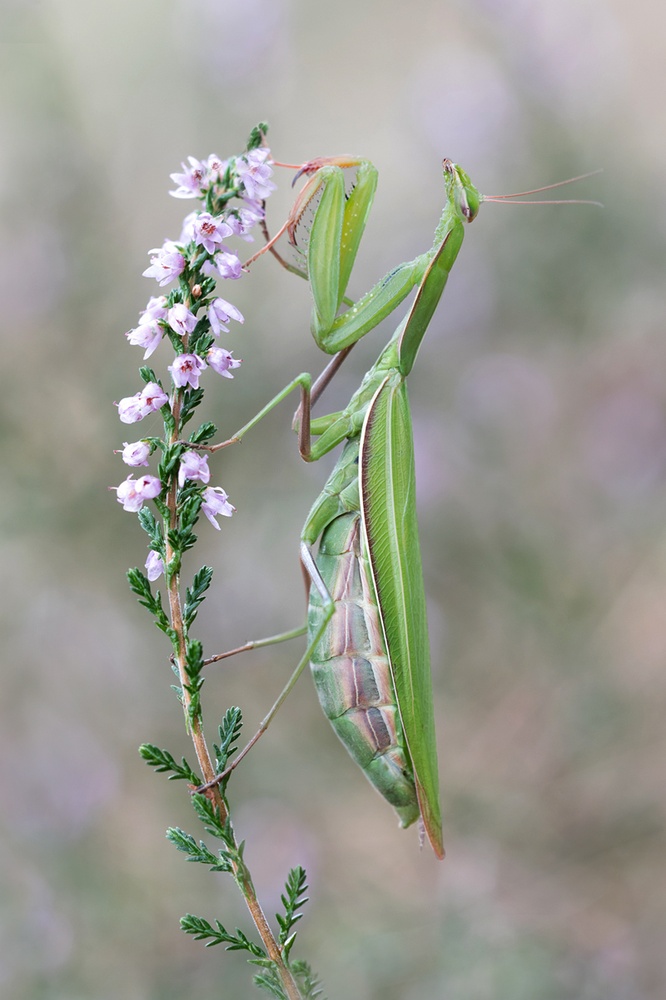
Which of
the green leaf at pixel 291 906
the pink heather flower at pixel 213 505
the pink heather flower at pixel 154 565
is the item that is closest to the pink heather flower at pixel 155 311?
the pink heather flower at pixel 213 505

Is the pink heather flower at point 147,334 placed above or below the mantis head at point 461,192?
below

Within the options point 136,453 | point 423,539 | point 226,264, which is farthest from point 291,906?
point 423,539

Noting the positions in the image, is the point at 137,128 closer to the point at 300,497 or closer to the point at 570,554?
the point at 300,497

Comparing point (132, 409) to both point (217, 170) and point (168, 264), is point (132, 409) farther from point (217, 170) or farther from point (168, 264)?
point (217, 170)

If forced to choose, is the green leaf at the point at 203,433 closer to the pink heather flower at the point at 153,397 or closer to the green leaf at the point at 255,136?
the pink heather flower at the point at 153,397

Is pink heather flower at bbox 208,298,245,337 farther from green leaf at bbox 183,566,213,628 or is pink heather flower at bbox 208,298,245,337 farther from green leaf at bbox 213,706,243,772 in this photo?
green leaf at bbox 213,706,243,772

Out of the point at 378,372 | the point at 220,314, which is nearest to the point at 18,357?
the point at 378,372
